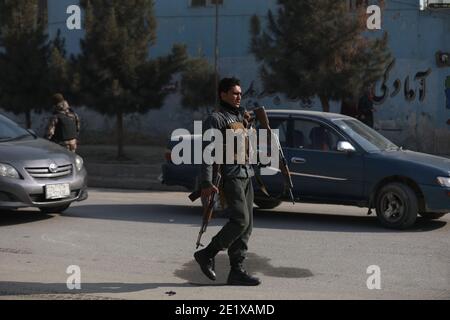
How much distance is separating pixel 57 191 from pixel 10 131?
1495 mm

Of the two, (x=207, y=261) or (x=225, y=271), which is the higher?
(x=207, y=261)

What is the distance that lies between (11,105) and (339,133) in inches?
489

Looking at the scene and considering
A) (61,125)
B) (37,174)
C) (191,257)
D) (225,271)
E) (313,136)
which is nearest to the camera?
(225,271)

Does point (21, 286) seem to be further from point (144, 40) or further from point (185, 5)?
point (185, 5)

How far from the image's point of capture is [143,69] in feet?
59.3

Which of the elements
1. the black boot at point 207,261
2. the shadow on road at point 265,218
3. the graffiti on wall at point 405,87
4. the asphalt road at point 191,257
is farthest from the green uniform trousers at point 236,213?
the graffiti on wall at point 405,87

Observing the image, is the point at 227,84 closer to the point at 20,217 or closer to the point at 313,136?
the point at 313,136

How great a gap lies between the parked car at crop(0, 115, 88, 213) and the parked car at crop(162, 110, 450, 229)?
1761 millimetres

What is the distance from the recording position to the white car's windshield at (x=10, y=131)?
10.3 metres

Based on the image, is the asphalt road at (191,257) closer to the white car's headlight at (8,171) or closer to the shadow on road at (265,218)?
the shadow on road at (265,218)

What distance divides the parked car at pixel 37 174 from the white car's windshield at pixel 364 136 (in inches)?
146

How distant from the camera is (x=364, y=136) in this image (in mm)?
10109

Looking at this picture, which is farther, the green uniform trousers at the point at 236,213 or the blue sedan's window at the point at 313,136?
the blue sedan's window at the point at 313,136

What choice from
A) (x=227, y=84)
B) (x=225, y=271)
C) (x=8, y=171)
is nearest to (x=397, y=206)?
(x=225, y=271)
